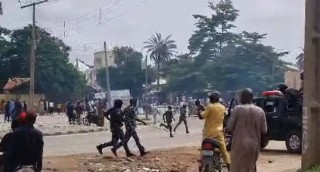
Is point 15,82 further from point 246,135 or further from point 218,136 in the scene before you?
point 246,135

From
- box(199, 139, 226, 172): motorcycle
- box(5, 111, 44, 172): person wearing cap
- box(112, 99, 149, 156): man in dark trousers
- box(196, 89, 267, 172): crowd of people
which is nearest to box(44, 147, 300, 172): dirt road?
box(112, 99, 149, 156): man in dark trousers

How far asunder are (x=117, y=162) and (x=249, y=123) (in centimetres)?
698

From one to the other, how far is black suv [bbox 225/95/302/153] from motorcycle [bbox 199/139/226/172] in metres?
6.96

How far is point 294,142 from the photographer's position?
61.7 feet

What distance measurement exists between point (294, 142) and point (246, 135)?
9958 millimetres

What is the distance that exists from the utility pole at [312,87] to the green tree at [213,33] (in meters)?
72.6

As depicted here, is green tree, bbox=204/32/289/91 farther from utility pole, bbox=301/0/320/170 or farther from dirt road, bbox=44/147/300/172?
utility pole, bbox=301/0/320/170

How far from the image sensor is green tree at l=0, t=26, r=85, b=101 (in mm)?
78062

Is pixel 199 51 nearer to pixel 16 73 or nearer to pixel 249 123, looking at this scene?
pixel 16 73

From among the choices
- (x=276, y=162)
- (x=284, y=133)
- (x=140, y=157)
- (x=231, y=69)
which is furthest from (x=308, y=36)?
(x=231, y=69)

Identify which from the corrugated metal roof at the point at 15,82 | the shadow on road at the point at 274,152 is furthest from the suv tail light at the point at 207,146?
the corrugated metal roof at the point at 15,82

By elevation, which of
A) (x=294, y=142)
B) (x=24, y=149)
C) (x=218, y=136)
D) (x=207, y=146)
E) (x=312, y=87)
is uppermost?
(x=312, y=87)

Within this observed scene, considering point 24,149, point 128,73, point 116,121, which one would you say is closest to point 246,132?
point 24,149

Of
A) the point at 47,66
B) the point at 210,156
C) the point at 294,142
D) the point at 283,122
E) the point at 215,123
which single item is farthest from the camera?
the point at 47,66
